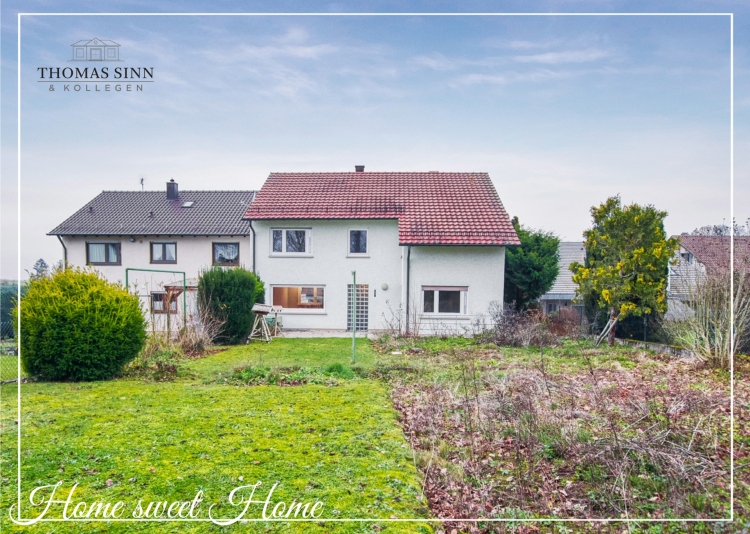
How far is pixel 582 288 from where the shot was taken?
15969 millimetres

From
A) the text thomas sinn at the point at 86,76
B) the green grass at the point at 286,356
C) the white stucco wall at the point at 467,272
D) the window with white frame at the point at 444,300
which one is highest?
the text thomas sinn at the point at 86,76

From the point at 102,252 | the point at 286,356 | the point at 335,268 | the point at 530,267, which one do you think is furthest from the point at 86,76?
the point at 102,252

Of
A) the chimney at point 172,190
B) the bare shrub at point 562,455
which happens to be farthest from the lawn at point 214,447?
the chimney at point 172,190

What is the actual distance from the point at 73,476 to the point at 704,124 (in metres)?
8.03

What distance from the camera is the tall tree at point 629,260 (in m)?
14.5

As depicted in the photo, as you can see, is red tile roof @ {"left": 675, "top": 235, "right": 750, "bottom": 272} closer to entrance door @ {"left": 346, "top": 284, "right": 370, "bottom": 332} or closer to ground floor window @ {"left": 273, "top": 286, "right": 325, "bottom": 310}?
entrance door @ {"left": 346, "top": 284, "right": 370, "bottom": 332}

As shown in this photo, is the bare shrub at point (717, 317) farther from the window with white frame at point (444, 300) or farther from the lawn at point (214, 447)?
the window with white frame at point (444, 300)

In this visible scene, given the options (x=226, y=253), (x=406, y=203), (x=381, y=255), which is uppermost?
(x=406, y=203)

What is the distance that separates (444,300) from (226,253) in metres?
11.9

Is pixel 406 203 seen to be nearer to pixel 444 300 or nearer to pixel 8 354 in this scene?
pixel 444 300

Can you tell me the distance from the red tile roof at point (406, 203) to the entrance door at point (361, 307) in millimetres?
3093

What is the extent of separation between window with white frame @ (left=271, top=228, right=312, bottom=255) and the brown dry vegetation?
1270 cm

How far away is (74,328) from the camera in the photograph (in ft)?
29.8

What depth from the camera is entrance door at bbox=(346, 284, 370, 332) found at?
2011cm
